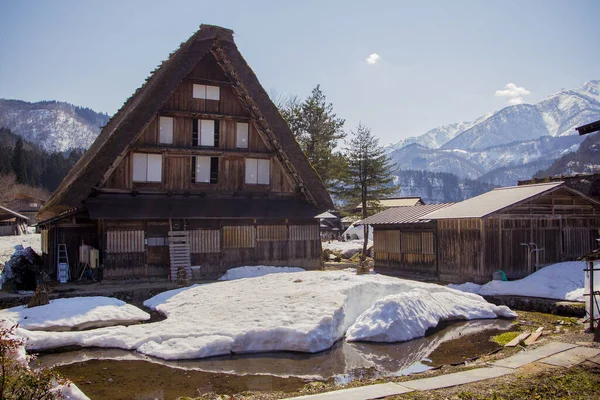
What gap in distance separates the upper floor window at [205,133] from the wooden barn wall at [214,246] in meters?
3.75

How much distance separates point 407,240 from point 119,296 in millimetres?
13510

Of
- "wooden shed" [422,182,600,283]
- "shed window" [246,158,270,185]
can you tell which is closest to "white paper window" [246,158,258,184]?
"shed window" [246,158,270,185]

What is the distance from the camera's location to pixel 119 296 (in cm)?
1680

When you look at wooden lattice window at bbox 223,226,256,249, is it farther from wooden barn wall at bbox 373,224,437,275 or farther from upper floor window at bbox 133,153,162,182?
wooden barn wall at bbox 373,224,437,275

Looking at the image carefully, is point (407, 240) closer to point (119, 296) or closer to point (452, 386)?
point (119, 296)

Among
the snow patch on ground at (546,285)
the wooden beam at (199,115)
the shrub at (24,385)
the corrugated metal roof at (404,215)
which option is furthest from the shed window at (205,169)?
the shrub at (24,385)

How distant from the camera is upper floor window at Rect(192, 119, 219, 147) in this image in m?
22.2

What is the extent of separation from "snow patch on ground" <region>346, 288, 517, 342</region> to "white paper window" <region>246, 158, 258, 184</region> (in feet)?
37.5

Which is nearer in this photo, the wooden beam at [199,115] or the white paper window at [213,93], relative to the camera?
the wooden beam at [199,115]

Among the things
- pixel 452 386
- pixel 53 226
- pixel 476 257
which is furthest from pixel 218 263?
pixel 452 386

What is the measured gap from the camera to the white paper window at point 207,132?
73.3 feet

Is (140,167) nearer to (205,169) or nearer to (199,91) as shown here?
(205,169)


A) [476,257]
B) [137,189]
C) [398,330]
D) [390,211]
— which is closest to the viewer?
[398,330]

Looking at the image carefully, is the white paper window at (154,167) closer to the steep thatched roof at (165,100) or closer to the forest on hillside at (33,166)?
the steep thatched roof at (165,100)
